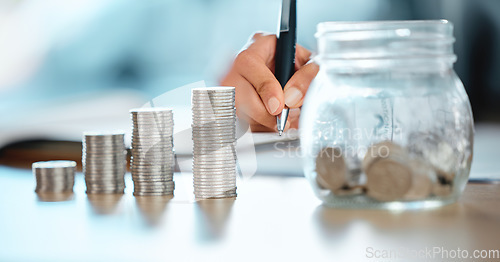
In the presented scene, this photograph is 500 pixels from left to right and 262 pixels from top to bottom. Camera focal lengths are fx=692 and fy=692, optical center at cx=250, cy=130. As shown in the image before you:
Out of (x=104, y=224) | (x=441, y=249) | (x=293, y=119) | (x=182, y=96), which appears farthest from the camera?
(x=182, y=96)

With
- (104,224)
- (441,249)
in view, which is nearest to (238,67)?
(104,224)

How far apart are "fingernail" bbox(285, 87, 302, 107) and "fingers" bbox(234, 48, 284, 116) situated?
0.02m

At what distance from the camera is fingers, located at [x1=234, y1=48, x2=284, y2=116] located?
4.20 ft

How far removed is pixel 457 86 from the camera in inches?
38.8

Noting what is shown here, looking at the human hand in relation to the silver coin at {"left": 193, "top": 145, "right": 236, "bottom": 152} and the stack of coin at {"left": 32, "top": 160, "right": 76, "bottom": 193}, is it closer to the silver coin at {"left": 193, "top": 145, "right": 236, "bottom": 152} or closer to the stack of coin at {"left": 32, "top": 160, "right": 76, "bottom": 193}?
the silver coin at {"left": 193, "top": 145, "right": 236, "bottom": 152}

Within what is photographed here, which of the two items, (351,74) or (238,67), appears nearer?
(351,74)

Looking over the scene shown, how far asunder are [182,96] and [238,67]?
823 mm

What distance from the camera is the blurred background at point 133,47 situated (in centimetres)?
206

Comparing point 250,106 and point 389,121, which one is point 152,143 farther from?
point 389,121

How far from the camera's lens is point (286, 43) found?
1.36 metres

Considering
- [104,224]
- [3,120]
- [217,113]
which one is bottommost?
[3,120]

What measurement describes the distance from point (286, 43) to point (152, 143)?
1.24 feet

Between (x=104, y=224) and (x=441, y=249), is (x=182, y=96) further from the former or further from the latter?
(x=441, y=249)

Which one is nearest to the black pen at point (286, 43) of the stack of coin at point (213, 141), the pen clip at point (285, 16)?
the pen clip at point (285, 16)
